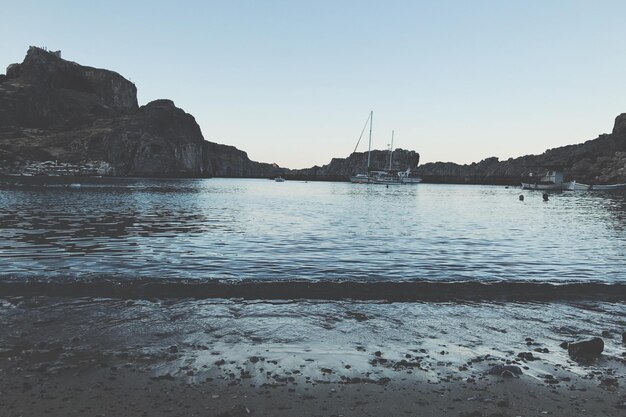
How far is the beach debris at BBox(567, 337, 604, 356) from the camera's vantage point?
28.7 feet

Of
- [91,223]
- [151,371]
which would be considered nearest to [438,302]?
[151,371]

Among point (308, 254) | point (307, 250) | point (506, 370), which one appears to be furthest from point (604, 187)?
point (506, 370)

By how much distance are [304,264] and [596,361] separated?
12.9 meters

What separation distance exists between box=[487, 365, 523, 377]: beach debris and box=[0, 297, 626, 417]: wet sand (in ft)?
0.19

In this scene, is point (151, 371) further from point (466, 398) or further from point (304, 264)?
point (304, 264)

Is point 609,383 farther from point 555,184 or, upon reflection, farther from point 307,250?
point 555,184

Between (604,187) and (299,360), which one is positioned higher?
(604,187)

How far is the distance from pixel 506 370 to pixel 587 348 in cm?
232

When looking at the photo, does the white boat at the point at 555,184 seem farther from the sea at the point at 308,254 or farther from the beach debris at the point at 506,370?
the beach debris at the point at 506,370

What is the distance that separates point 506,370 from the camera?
7797mm

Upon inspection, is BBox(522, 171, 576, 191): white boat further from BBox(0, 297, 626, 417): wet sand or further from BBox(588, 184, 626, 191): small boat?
BBox(0, 297, 626, 417): wet sand

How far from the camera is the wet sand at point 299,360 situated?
6.57 meters

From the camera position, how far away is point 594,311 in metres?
12.5

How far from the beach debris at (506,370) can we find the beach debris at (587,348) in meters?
1.77
